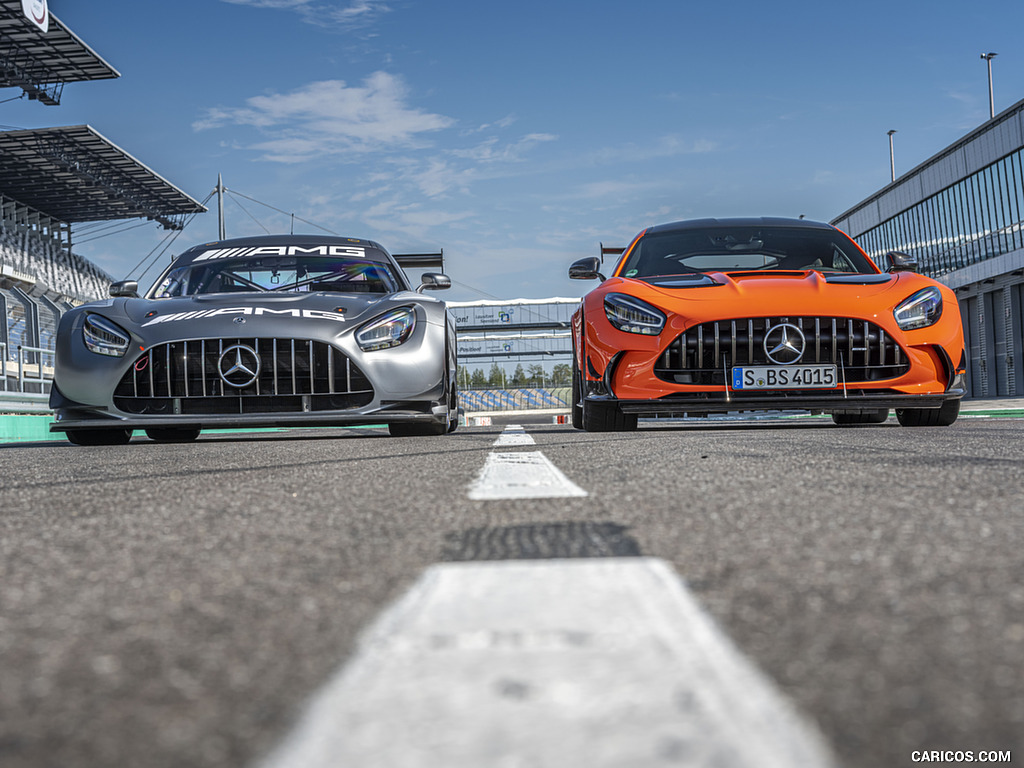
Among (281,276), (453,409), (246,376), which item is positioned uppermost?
(281,276)

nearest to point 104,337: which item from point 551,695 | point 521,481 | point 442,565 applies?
point 521,481

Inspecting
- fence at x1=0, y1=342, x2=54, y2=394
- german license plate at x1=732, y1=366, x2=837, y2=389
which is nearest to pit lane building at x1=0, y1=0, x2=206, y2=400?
fence at x1=0, y1=342, x2=54, y2=394

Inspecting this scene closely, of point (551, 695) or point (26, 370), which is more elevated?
point (26, 370)

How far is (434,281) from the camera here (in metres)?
6.95

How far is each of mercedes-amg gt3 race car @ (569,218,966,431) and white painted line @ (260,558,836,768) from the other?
13.9 feet

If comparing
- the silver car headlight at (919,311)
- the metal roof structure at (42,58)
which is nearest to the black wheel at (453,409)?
the silver car headlight at (919,311)

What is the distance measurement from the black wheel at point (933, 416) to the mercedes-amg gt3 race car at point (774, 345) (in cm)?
12

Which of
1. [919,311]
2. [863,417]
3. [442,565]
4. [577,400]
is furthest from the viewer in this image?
[863,417]

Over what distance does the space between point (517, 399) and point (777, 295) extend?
6656cm

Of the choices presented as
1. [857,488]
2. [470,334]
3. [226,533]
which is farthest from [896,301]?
[470,334]

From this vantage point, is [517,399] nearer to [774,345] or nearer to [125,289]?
[125,289]

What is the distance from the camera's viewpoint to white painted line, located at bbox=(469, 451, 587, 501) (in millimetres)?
2291

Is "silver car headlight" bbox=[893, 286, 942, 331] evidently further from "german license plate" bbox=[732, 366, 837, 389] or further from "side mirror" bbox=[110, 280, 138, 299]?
"side mirror" bbox=[110, 280, 138, 299]

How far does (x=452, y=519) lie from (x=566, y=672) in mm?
1101
